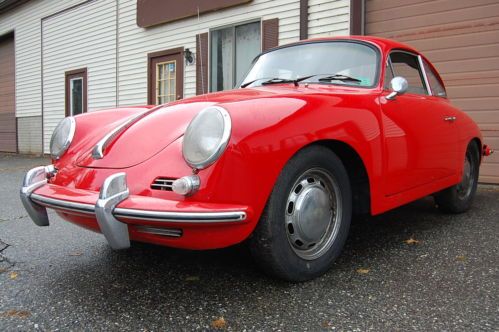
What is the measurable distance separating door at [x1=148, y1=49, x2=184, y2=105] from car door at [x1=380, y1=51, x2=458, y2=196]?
685 cm

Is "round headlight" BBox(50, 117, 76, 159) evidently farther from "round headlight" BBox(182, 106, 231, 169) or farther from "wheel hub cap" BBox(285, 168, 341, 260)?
"wheel hub cap" BBox(285, 168, 341, 260)

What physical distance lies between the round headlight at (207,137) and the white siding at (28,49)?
1351 cm

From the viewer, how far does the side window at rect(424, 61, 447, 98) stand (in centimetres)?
402

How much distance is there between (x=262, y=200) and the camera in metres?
2.17

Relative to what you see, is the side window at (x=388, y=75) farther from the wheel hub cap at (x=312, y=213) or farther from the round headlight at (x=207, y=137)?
the round headlight at (x=207, y=137)

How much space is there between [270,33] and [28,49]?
10.4 m

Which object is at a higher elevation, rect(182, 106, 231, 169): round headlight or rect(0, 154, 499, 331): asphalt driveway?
rect(182, 106, 231, 169): round headlight

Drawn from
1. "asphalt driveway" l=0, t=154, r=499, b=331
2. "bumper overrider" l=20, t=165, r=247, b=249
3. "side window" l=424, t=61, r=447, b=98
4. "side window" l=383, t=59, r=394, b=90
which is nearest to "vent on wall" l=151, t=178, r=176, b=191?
"bumper overrider" l=20, t=165, r=247, b=249

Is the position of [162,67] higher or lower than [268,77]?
higher

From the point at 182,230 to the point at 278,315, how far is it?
60 cm

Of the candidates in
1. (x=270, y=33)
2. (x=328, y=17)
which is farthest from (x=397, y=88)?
(x=270, y=33)

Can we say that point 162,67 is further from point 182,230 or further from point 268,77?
point 182,230

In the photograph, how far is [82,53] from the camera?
1281cm

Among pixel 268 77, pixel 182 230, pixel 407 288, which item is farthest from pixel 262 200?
pixel 268 77
